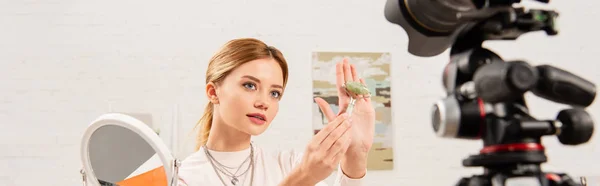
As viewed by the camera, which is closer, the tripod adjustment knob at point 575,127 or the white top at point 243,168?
the tripod adjustment knob at point 575,127

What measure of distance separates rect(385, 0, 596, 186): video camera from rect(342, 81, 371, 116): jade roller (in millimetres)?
604

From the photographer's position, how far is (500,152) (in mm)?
536

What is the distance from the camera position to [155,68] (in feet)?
7.57

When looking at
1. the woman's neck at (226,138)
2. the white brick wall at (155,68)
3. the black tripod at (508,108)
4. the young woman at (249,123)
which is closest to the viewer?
the black tripod at (508,108)

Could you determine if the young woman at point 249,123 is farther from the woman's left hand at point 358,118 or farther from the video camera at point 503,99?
the video camera at point 503,99

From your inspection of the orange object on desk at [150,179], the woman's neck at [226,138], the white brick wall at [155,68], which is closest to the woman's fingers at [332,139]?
the woman's neck at [226,138]

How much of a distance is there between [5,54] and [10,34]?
9 centimetres

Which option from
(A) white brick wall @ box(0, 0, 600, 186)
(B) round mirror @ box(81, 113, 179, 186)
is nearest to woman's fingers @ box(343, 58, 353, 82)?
(B) round mirror @ box(81, 113, 179, 186)

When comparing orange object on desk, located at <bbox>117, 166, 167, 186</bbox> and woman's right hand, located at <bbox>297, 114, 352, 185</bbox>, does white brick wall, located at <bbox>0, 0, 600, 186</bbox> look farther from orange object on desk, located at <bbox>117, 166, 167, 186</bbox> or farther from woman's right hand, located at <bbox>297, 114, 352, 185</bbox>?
orange object on desk, located at <bbox>117, 166, 167, 186</bbox>

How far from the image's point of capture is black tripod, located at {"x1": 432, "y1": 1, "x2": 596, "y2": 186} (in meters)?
0.53

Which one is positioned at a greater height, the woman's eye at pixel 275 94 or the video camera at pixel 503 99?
the video camera at pixel 503 99

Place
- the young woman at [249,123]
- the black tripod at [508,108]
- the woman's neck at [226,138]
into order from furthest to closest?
the woman's neck at [226,138]
the young woman at [249,123]
the black tripod at [508,108]

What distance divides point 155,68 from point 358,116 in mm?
1300

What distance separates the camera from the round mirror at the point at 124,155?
2.77ft
